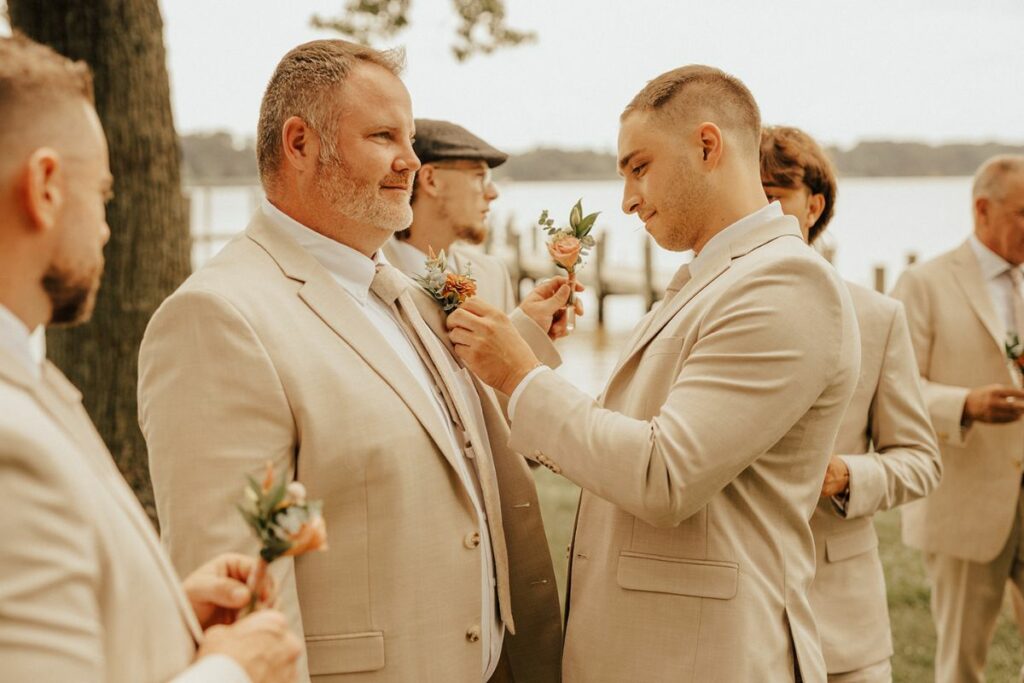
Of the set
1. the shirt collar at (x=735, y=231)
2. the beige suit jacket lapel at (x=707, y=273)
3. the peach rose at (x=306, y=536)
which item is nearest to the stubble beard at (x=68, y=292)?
the peach rose at (x=306, y=536)

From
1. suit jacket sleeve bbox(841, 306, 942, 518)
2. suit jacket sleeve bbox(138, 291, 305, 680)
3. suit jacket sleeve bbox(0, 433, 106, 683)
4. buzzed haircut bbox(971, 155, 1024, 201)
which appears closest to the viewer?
suit jacket sleeve bbox(0, 433, 106, 683)

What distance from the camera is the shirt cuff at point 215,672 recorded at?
4.89 ft

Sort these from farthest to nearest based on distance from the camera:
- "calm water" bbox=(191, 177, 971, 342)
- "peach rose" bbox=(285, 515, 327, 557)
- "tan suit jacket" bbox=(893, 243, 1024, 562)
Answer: "calm water" bbox=(191, 177, 971, 342)
"tan suit jacket" bbox=(893, 243, 1024, 562)
"peach rose" bbox=(285, 515, 327, 557)

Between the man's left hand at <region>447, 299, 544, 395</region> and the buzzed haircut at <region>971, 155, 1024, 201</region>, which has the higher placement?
the buzzed haircut at <region>971, 155, 1024, 201</region>

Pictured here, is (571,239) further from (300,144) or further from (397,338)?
(300,144)

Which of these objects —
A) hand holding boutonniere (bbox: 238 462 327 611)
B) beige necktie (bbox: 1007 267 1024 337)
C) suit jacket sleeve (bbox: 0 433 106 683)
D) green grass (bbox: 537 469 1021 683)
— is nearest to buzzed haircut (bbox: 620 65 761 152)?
hand holding boutonniere (bbox: 238 462 327 611)

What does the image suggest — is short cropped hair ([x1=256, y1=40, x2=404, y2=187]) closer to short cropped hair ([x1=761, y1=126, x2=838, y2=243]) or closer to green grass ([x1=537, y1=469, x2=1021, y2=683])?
short cropped hair ([x1=761, y1=126, x2=838, y2=243])

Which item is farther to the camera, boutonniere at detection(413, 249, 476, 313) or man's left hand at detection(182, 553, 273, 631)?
boutonniere at detection(413, 249, 476, 313)

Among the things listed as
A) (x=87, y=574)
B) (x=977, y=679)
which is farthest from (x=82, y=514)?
Result: (x=977, y=679)

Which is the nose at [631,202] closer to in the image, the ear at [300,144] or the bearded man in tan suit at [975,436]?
the ear at [300,144]

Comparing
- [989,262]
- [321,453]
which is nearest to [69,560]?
[321,453]

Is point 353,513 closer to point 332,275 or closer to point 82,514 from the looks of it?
point 332,275

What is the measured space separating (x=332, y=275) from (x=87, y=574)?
150cm

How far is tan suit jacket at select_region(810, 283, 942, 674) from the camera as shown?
132 inches
